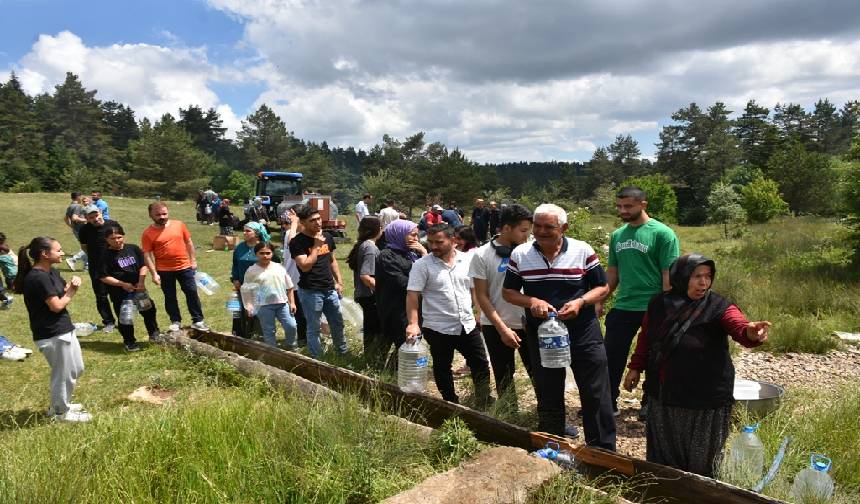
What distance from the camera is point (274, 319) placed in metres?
5.97

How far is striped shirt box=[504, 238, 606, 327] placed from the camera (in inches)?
131

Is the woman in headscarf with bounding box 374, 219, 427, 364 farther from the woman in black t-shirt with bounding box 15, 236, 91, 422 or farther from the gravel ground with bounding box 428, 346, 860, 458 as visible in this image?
the woman in black t-shirt with bounding box 15, 236, 91, 422

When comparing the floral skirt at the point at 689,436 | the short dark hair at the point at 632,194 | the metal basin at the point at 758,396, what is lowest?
the metal basin at the point at 758,396

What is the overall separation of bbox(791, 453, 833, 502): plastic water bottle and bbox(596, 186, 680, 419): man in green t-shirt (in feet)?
4.51

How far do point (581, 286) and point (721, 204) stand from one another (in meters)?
31.1

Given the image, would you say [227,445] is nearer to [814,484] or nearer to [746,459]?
[746,459]

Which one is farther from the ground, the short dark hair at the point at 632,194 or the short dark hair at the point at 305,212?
the short dark hair at the point at 632,194

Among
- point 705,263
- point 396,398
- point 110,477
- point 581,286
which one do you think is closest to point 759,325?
point 705,263

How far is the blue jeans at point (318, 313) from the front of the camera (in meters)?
5.51

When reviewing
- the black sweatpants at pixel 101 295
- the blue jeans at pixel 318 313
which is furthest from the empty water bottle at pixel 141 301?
the blue jeans at pixel 318 313

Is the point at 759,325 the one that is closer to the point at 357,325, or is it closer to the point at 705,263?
the point at 705,263

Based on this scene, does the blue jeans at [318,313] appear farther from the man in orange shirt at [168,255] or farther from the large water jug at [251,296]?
the man in orange shirt at [168,255]

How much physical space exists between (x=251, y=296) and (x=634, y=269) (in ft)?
13.2

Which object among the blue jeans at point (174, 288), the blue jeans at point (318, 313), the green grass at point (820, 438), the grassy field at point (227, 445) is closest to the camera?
the grassy field at point (227, 445)
